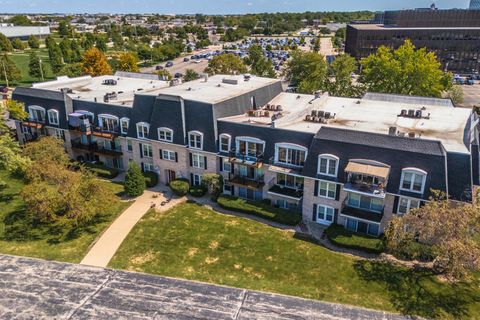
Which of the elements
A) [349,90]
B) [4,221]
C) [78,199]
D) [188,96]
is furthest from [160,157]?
[349,90]

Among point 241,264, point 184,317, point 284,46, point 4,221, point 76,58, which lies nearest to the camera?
point 184,317

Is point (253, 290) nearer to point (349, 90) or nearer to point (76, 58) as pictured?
point (349, 90)

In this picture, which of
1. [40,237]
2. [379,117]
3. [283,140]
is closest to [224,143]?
[283,140]

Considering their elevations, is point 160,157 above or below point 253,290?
above

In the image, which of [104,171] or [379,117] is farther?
[104,171]

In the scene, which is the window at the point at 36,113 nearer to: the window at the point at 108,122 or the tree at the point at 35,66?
the window at the point at 108,122

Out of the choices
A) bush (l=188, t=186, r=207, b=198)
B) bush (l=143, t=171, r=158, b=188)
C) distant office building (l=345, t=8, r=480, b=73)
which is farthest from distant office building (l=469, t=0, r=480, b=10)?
bush (l=143, t=171, r=158, b=188)

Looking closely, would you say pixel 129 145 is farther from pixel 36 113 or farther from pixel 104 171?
pixel 36 113

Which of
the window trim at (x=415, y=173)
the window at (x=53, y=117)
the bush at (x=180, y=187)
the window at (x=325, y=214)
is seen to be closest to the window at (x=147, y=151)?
the bush at (x=180, y=187)
